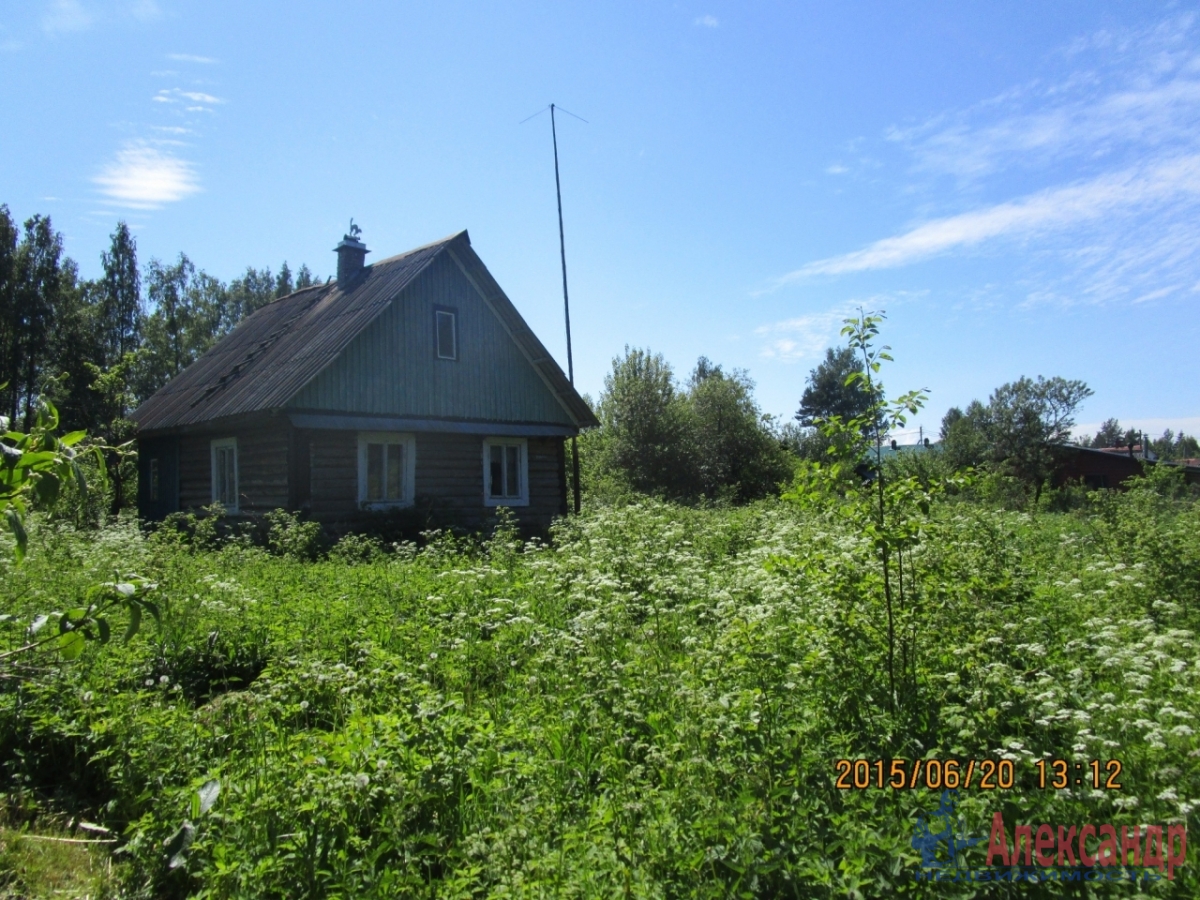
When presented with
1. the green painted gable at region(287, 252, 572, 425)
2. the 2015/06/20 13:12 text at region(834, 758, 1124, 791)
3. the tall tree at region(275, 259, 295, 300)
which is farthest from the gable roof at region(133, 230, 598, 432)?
the tall tree at region(275, 259, 295, 300)

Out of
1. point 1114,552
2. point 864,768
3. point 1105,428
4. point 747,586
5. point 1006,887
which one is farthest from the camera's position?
point 1105,428

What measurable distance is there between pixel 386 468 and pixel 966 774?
13409 mm

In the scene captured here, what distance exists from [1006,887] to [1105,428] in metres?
122

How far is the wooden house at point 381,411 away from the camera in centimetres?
1423

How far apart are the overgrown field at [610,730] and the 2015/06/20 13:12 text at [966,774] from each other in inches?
2.7

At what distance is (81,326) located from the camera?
36.6 metres

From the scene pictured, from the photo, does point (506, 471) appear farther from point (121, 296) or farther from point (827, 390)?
point (827, 390)

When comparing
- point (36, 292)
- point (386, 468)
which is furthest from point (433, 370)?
point (36, 292)

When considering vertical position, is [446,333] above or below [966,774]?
above

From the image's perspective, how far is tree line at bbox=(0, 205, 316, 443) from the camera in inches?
1328

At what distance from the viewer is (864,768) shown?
350 cm

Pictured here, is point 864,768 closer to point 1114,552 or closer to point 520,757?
point 520,757

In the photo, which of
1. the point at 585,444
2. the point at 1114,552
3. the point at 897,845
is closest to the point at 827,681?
the point at 897,845

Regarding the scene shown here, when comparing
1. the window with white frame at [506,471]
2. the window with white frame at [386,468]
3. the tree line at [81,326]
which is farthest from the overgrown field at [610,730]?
the tree line at [81,326]
